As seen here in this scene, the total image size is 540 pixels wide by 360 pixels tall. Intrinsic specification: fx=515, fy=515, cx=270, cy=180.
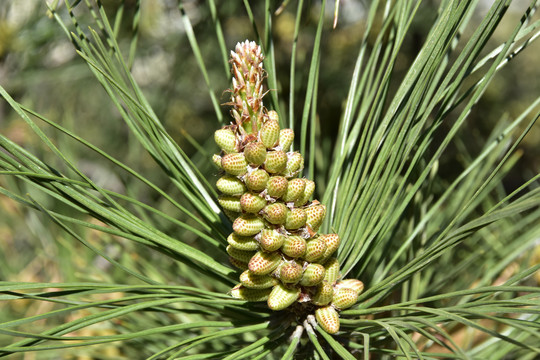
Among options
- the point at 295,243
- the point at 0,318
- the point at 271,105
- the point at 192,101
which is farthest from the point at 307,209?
the point at 192,101

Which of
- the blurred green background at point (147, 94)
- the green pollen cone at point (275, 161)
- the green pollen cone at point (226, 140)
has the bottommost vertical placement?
the green pollen cone at point (275, 161)

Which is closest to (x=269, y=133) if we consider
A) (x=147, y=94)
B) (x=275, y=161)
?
(x=275, y=161)

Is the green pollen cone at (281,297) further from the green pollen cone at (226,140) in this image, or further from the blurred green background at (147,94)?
the blurred green background at (147,94)

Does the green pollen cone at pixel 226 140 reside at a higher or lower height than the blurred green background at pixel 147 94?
lower

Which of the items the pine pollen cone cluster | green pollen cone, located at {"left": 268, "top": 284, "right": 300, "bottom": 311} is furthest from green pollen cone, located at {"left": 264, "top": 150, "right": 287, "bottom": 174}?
green pollen cone, located at {"left": 268, "top": 284, "right": 300, "bottom": 311}

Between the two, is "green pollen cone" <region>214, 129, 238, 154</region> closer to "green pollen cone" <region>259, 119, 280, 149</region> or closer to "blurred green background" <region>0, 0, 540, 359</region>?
A: "green pollen cone" <region>259, 119, 280, 149</region>

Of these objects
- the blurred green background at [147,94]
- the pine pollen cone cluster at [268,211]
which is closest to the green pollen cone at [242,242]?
the pine pollen cone cluster at [268,211]
